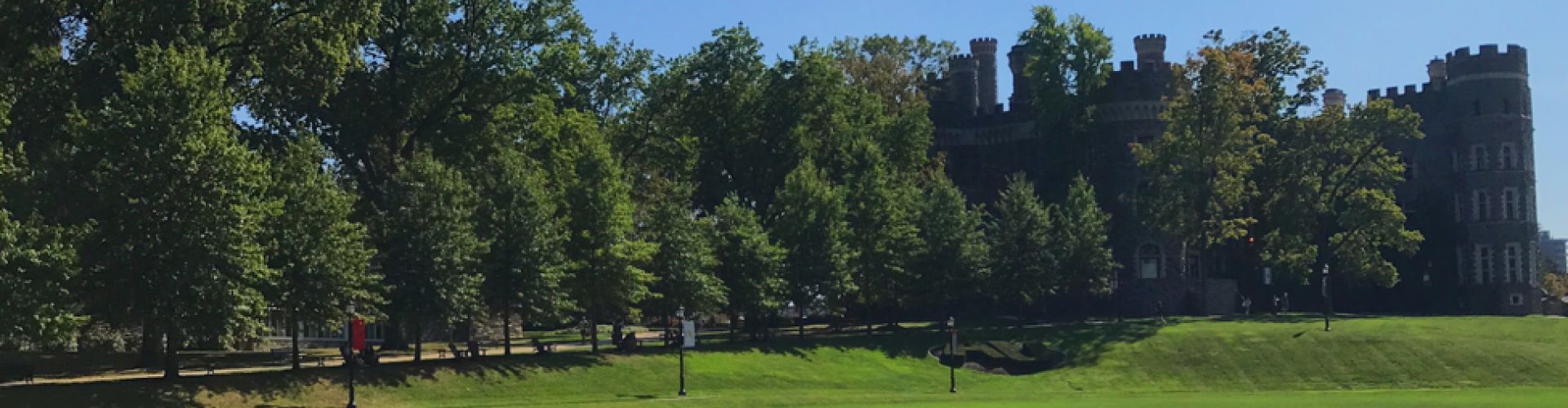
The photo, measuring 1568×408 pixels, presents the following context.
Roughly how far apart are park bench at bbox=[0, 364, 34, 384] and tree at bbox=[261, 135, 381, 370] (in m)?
6.16

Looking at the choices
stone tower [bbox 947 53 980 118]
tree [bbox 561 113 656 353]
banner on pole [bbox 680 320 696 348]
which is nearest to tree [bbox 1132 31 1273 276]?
stone tower [bbox 947 53 980 118]

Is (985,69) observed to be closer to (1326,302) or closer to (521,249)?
(1326,302)

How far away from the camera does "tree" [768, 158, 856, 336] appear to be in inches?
2485

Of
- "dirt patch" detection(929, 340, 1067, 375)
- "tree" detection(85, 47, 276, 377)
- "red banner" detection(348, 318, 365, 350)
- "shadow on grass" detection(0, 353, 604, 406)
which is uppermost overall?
"tree" detection(85, 47, 276, 377)

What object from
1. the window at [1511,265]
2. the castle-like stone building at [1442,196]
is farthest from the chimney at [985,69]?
the window at [1511,265]

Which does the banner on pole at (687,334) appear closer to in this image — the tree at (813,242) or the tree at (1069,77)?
the tree at (813,242)

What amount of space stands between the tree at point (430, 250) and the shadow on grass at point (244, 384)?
1776 mm

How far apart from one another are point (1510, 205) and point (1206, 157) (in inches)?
790

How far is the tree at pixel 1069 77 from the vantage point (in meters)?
78.8

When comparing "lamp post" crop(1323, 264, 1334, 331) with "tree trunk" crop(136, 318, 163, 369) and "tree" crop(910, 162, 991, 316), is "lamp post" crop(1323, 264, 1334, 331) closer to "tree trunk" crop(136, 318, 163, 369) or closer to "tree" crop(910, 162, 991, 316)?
"tree" crop(910, 162, 991, 316)

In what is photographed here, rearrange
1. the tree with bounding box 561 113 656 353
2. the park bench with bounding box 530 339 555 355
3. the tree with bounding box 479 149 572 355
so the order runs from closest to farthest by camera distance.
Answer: the tree with bounding box 479 149 572 355
the park bench with bounding box 530 339 555 355
the tree with bounding box 561 113 656 353

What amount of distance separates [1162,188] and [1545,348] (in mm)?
19211

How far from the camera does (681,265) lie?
5647 cm

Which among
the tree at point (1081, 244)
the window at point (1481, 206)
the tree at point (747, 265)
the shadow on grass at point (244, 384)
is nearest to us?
the shadow on grass at point (244, 384)
